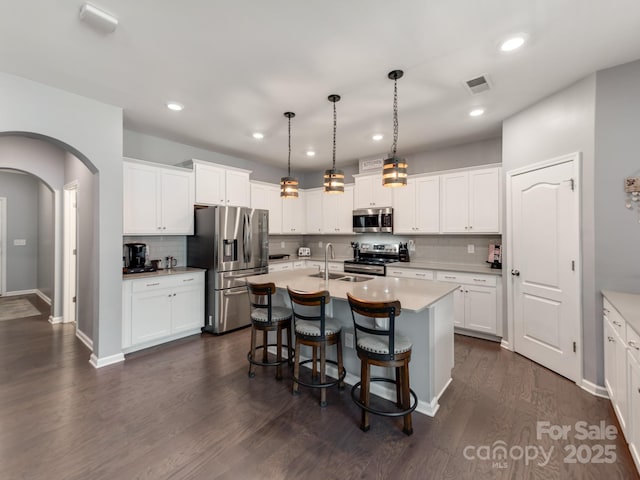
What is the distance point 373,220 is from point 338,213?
0.85 metres

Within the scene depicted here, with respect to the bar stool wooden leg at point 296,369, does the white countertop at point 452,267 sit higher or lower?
higher

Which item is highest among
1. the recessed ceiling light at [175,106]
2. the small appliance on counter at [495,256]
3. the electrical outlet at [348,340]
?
the recessed ceiling light at [175,106]

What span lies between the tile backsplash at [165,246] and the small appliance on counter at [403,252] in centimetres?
358

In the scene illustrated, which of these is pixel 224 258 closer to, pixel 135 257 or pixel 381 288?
pixel 135 257

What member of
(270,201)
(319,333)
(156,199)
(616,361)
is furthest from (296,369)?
(270,201)

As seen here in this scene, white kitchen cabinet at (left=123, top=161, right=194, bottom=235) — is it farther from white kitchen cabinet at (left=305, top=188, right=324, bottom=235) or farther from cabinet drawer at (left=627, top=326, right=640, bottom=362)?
cabinet drawer at (left=627, top=326, right=640, bottom=362)


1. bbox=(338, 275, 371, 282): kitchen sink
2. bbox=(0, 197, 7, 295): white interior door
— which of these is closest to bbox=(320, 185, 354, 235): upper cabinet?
bbox=(338, 275, 371, 282): kitchen sink

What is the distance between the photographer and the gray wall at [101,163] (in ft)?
9.23

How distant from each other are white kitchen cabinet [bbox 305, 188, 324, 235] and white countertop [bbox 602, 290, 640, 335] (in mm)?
4402

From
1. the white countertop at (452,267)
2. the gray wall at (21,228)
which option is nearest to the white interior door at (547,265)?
the white countertop at (452,267)

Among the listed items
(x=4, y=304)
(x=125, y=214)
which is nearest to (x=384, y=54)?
(x=125, y=214)

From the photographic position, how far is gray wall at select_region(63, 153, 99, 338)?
10.9 ft

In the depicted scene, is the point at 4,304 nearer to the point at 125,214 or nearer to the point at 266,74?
the point at 125,214

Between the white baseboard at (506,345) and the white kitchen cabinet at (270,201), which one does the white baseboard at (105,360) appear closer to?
the white kitchen cabinet at (270,201)
